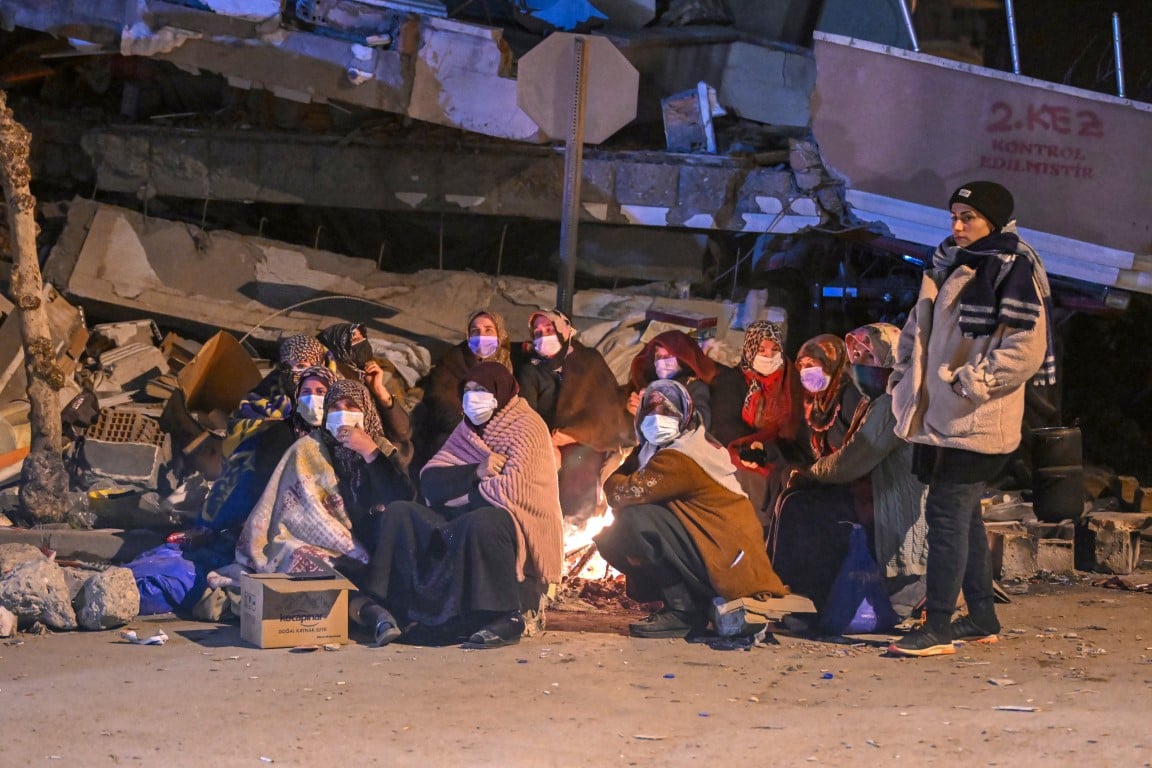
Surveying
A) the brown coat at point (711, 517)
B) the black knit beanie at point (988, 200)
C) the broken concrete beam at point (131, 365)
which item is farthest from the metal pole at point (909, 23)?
the broken concrete beam at point (131, 365)

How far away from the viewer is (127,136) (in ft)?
36.8

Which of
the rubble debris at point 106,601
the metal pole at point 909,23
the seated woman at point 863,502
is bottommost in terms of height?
the rubble debris at point 106,601

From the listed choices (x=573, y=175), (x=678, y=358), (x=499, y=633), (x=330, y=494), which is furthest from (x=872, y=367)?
(x=330, y=494)

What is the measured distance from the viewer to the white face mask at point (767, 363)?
24.8ft

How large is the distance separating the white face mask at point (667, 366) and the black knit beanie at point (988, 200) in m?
2.14

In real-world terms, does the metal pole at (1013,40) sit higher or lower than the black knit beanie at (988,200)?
higher

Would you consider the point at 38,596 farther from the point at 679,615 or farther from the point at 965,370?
the point at 965,370

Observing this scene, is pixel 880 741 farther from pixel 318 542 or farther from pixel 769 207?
pixel 769 207

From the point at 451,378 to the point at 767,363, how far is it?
1713 millimetres

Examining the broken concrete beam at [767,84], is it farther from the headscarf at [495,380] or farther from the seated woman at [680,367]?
the headscarf at [495,380]

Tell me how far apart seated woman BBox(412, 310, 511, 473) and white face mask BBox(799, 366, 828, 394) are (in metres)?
1.60

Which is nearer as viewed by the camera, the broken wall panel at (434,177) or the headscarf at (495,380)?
the headscarf at (495,380)

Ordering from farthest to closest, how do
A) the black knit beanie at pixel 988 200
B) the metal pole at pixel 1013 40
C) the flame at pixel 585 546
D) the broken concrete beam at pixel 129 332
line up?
the broken concrete beam at pixel 129 332 → the metal pole at pixel 1013 40 → the flame at pixel 585 546 → the black knit beanie at pixel 988 200

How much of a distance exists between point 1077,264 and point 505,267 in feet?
14.6
